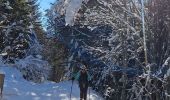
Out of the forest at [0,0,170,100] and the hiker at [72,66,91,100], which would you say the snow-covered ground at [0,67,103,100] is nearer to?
the forest at [0,0,170,100]

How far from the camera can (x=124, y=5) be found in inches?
805

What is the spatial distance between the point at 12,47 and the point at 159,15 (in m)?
17.0

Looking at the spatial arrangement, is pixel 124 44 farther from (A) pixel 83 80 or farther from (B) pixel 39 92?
(B) pixel 39 92

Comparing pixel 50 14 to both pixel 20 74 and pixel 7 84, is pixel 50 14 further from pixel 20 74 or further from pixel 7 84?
pixel 7 84

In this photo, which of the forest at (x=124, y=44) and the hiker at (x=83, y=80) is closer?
the hiker at (x=83, y=80)

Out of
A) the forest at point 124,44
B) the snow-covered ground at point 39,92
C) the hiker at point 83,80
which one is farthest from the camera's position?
the snow-covered ground at point 39,92

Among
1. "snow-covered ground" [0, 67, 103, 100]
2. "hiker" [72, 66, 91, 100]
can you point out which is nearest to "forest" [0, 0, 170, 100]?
"snow-covered ground" [0, 67, 103, 100]

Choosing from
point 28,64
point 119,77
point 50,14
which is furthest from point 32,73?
point 119,77

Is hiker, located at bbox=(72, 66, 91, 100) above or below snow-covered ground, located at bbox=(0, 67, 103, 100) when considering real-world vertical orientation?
above

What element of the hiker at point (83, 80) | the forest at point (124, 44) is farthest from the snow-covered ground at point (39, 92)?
the hiker at point (83, 80)

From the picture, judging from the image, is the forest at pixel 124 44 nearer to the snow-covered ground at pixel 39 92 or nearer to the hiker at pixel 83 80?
the snow-covered ground at pixel 39 92

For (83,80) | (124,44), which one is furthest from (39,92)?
(124,44)

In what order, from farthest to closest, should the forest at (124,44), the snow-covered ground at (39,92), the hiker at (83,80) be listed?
1. the snow-covered ground at (39,92)
2. the forest at (124,44)
3. the hiker at (83,80)

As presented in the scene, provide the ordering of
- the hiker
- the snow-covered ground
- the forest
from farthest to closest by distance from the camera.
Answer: the snow-covered ground
the forest
the hiker
